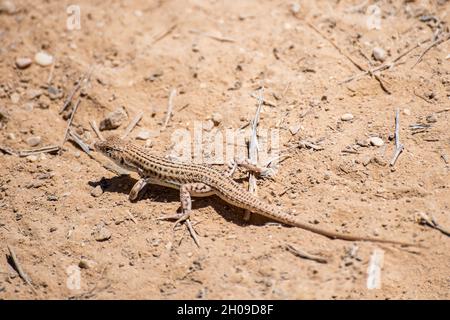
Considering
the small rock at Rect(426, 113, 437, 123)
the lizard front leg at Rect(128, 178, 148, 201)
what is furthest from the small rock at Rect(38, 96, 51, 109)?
the small rock at Rect(426, 113, 437, 123)

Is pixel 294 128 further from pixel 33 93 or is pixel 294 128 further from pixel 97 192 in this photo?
pixel 33 93

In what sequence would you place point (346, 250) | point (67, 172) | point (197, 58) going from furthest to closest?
point (197, 58)
point (67, 172)
point (346, 250)

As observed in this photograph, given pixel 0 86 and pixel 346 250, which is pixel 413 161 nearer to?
pixel 346 250

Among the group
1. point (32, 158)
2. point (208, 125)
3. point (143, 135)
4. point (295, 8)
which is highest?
point (295, 8)

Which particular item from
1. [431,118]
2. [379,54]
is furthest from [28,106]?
[431,118]

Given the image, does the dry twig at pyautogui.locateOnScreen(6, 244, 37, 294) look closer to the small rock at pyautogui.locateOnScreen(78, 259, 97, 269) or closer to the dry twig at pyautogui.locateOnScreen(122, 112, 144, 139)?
the small rock at pyautogui.locateOnScreen(78, 259, 97, 269)
